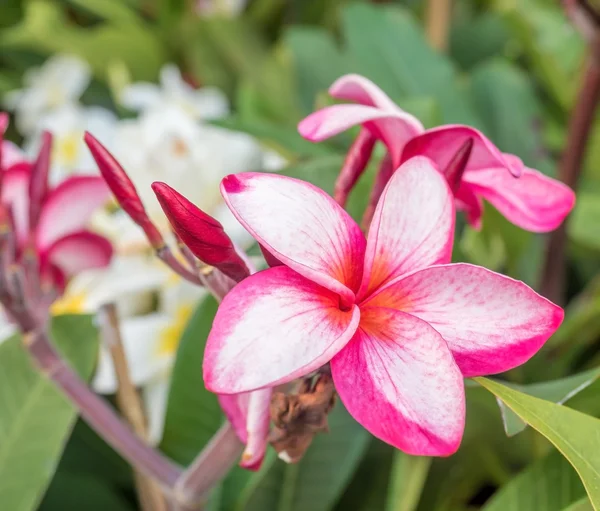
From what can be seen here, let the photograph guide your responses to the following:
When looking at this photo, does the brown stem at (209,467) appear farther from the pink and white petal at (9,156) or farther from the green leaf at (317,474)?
the pink and white petal at (9,156)

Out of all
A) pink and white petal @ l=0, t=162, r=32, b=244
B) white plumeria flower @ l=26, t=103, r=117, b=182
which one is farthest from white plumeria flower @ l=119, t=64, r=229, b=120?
pink and white petal @ l=0, t=162, r=32, b=244

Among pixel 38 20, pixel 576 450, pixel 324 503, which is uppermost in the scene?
pixel 576 450

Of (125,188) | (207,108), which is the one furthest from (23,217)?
(207,108)

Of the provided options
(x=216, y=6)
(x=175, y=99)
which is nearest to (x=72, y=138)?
(x=175, y=99)

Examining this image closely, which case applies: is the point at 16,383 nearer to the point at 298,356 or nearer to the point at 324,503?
the point at 324,503

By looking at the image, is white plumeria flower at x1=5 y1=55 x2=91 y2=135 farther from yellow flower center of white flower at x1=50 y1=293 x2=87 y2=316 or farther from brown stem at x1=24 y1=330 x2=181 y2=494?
brown stem at x1=24 y1=330 x2=181 y2=494

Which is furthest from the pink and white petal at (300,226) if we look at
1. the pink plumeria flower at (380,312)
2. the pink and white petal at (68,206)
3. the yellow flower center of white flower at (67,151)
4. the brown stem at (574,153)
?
the yellow flower center of white flower at (67,151)
